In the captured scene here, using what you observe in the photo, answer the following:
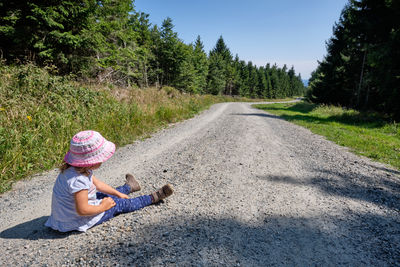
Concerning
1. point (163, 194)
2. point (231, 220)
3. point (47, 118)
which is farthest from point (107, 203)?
point (47, 118)

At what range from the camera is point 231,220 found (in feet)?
8.26

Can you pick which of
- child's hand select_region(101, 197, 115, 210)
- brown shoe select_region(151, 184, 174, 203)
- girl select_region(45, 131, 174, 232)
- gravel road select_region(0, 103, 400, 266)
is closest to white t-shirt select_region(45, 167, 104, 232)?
girl select_region(45, 131, 174, 232)

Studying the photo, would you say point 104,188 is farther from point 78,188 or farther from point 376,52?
point 376,52

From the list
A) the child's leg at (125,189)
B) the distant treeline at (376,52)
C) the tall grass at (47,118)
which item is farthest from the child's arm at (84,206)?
the distant treeline at (376,52)

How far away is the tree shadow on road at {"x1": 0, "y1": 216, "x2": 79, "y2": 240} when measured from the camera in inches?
87.9

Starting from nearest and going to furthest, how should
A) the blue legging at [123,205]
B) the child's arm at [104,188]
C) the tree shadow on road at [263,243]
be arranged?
1. the tree shadow on road at [263,243]
2. the blue legging at [123,205]
3. the child's arm at [104,188]

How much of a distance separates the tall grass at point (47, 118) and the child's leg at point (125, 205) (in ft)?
7.21

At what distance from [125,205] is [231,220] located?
4.67ft

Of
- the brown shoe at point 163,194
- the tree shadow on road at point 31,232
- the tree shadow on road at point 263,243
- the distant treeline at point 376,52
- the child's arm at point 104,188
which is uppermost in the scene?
the distant treeline at point 376,52

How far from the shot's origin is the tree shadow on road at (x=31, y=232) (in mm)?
2232

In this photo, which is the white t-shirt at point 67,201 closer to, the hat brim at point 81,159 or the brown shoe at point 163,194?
the hat brim at point 81,159

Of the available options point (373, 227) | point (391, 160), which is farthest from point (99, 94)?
point (391, 160)

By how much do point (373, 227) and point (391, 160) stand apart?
3.86 metres

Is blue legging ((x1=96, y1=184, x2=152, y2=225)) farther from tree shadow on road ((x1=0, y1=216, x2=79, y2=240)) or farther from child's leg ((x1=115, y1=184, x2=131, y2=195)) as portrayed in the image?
tree shadow on road ((x1=0, y1=216, x2=79, y2=240))
